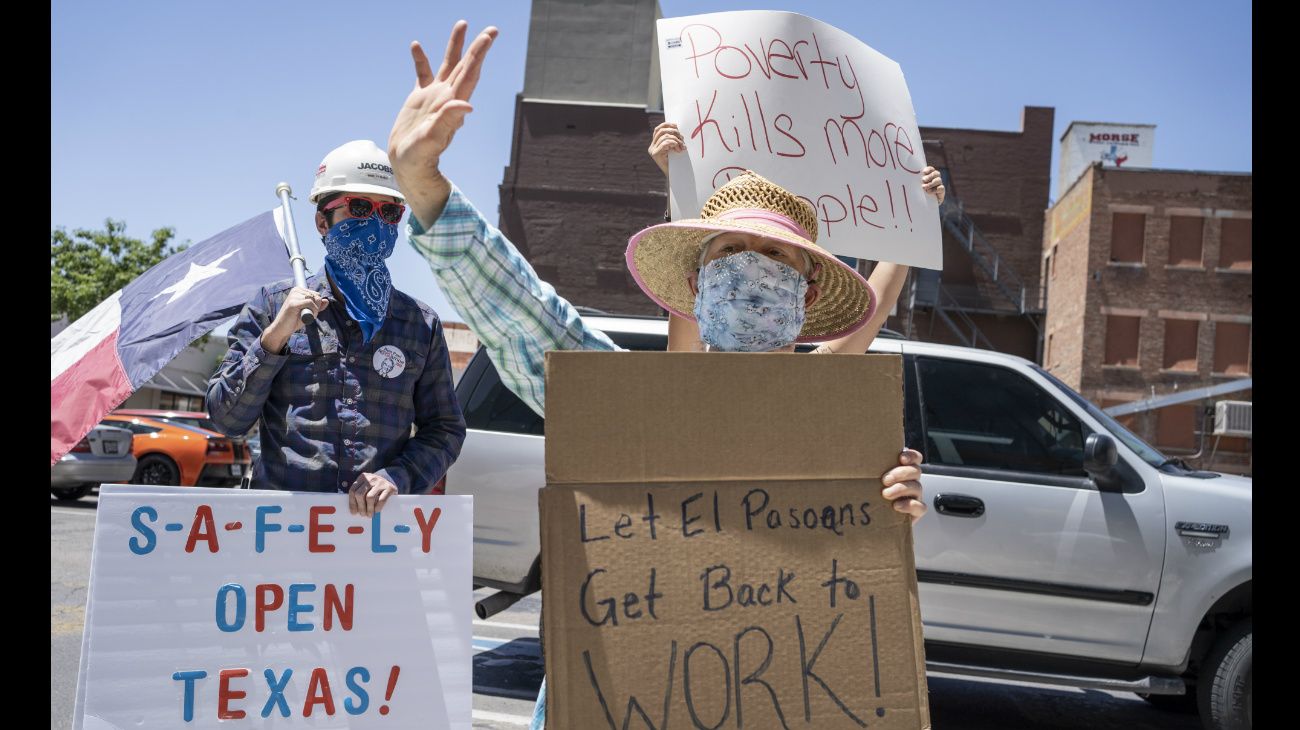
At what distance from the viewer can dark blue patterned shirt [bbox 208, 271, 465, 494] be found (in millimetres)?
2596

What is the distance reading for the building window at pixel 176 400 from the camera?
4556 centimetres

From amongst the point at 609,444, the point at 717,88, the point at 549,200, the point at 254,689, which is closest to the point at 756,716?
the point at 609,444

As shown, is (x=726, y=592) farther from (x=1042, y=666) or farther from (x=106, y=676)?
(x=1042, y=666)

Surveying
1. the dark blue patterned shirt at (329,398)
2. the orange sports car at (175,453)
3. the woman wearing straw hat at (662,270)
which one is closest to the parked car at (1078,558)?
the woman wearing straw hat at (662,270)

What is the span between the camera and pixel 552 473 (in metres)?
1.71

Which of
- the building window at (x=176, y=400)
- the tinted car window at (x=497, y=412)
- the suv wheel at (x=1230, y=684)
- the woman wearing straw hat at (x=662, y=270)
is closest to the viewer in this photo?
the woman wearing straw hat at (x=662, y=270)

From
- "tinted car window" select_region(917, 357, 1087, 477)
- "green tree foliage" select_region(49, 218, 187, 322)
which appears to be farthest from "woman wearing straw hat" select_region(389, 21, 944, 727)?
"green tree foliage" select_region(49, 218, 187, 322)

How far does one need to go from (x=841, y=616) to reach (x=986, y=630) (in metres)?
3.83

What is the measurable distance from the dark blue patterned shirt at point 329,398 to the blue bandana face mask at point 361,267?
0.14ft

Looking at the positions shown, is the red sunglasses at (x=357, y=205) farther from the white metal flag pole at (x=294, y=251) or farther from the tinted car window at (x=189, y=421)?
the tinted car window at (x=189, y=421)

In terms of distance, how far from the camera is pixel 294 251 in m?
3.21

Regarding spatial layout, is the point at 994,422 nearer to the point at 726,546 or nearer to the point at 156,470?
the point at 726,546

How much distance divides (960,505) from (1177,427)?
32890 millimetres

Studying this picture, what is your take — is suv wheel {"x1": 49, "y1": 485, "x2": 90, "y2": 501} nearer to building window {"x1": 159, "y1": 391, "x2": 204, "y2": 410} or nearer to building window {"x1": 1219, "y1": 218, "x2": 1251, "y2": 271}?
building window {"x1": 159, "y1": 391, "x2": 204, "y2": 410}
